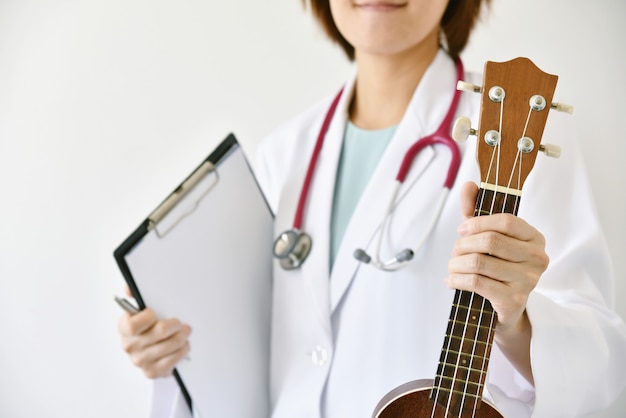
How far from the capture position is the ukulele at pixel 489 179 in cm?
70

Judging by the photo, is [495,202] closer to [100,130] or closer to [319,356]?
[319,356]

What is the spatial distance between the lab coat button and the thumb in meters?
0.35

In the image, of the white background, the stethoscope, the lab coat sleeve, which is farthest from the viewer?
the white background

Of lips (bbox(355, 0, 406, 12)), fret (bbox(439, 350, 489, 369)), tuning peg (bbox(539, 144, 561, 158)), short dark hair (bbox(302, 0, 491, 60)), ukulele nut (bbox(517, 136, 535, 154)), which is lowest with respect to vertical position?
fret (bbox(439, 350, 489, 369))

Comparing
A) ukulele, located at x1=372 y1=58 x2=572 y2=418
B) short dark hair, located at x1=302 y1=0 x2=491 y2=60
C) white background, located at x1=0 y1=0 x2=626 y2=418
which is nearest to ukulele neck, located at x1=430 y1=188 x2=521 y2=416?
ukulele, located at x1=372 y1=58 x2=572 y2=418

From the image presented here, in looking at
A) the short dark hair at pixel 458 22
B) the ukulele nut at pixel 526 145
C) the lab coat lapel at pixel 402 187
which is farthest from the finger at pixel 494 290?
the short dark hair at pixel 458 22

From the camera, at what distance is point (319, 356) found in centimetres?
97

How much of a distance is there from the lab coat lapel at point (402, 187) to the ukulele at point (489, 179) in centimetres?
24

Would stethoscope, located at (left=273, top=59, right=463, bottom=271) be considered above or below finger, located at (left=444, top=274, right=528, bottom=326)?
above

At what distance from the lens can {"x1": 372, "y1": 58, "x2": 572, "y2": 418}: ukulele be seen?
0.70 metres

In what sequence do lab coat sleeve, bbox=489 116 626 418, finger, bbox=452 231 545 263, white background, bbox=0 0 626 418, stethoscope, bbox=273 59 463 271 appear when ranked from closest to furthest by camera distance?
finger, bbox=452 231 545 263 → lab coat sleeve, bbox=489 116 626 418 → stethoscope, bbox=273 59 463 271 → white background, bbox=0 0 626 418

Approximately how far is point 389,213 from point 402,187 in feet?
0.13

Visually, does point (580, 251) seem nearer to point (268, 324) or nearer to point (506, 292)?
point (506, 292)

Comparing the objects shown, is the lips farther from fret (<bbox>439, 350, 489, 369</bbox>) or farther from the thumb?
fret (<bbox>439, 350, 489, 369</bbox>)
